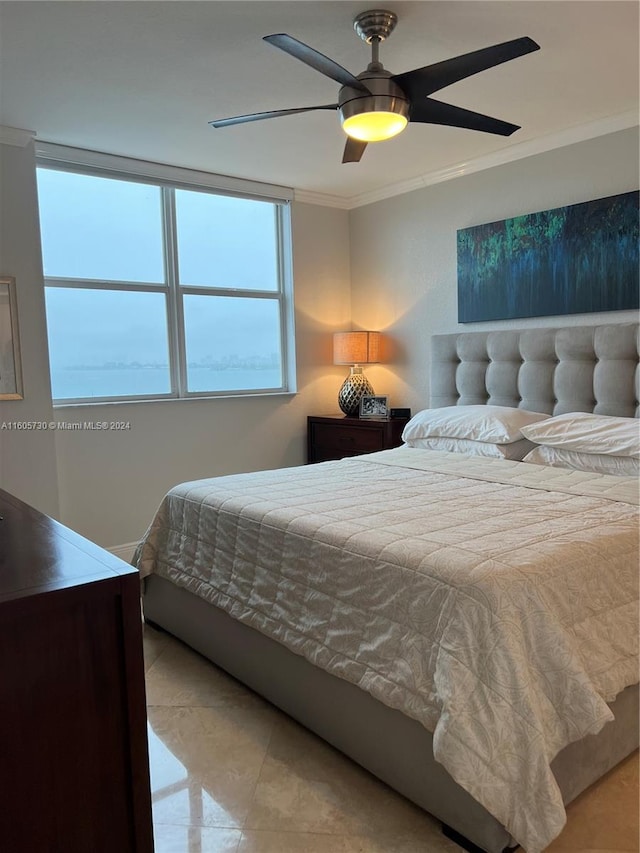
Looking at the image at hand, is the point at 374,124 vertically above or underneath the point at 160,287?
above

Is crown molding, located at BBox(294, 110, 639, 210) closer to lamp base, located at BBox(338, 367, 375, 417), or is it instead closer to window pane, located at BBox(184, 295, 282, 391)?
window pane, located at BBox(184, 295, 282, 391)

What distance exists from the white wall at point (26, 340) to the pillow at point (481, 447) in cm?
218

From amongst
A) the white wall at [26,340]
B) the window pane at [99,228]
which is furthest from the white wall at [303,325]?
the window pane at [99,228]

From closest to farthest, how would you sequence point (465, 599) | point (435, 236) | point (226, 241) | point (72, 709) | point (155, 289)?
point (72, 709) → point (465, 599) → point (155, 289) → point (435, 236) → point (226, 241)

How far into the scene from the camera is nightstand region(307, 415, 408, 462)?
4133 millimetres

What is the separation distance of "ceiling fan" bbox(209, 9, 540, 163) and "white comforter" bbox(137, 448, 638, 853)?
1.39 m

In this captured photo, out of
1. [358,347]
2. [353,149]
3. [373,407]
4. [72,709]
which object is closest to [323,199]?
[358,347]

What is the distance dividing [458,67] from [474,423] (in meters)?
1.83

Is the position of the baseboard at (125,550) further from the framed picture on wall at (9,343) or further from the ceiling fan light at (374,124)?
the ceiling fan light at (374,124)

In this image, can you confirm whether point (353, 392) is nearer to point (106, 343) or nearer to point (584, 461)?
point (106, 343)

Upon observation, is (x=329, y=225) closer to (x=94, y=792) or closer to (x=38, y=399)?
(x=38, y=399)

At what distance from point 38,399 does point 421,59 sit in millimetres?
2562

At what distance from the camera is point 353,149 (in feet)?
8.46

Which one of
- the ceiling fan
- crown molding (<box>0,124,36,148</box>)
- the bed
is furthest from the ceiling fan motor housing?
crown molding (<box>0,124,36,148</box>)
